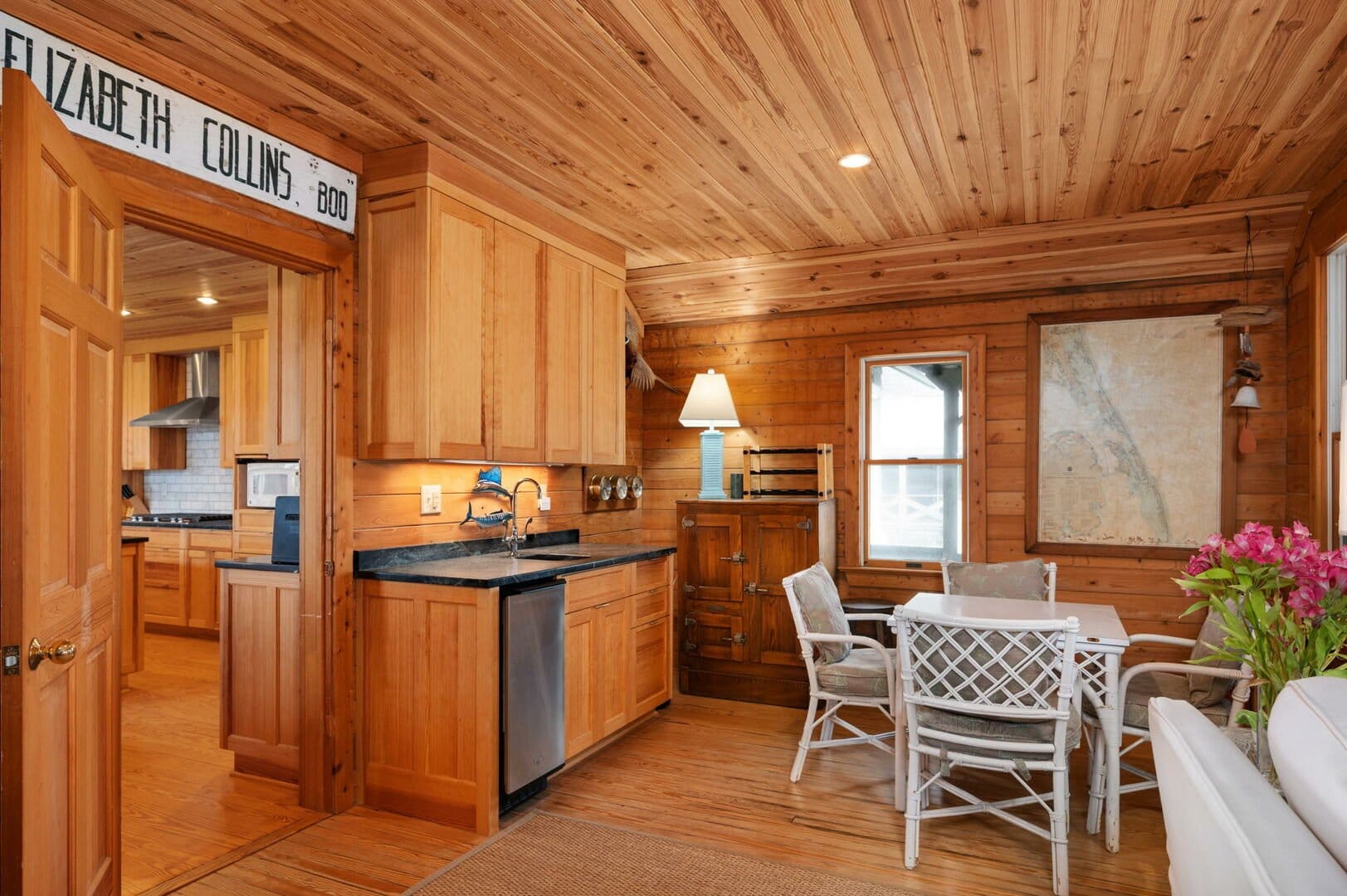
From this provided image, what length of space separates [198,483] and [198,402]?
0.85m

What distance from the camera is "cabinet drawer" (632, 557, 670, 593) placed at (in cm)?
412

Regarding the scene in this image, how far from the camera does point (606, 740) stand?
398 centimetres

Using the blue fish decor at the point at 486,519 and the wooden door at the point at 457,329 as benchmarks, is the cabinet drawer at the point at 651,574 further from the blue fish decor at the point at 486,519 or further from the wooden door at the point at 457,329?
the wooden door at the point at 457,329

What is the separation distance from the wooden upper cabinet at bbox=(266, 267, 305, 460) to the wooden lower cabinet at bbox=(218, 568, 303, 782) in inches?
22.1

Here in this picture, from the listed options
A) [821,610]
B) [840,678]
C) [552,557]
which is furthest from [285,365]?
[840,678]

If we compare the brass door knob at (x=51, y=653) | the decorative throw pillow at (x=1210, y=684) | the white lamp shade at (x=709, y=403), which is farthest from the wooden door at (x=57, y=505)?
the decorative throw pillow at (x=1210, y=684)

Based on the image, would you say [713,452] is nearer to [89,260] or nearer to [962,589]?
[962,589]

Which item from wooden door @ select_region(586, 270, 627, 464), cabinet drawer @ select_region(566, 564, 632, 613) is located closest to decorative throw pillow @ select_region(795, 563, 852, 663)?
cabinet drawer @ select_region(566, 564, 632, 613)

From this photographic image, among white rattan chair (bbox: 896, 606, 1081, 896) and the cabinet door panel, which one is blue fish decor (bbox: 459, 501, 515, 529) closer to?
the cabinet door panel

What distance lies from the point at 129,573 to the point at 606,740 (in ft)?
10.7

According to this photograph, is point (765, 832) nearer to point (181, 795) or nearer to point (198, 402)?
point (181, 795)

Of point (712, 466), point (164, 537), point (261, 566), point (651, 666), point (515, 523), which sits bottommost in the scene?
point (651, 666)

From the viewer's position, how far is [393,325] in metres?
3.29

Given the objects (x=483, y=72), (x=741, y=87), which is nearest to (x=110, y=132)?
(x=483, y=72)
